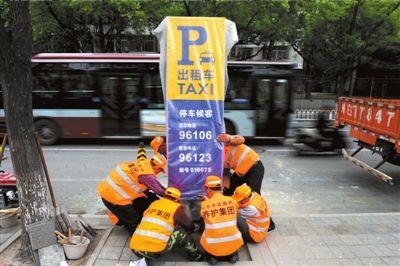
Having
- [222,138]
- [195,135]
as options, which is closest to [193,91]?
[195,135]

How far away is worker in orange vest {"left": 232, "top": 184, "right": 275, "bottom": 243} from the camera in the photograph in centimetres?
442

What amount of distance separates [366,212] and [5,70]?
5.76 meters

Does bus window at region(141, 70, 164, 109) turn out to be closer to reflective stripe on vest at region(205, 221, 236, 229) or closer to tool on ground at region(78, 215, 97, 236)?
tool on ground at region(78, 215, 97, 236)

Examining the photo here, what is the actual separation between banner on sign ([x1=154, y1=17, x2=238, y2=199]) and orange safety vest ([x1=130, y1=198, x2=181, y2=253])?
957mm

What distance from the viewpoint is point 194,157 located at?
4.89m

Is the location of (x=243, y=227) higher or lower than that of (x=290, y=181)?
higher

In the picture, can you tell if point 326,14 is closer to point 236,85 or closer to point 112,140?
point 236,85

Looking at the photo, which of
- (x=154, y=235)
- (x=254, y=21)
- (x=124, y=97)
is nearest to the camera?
(x=154, y=235)

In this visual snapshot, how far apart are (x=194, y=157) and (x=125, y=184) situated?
1.00 m

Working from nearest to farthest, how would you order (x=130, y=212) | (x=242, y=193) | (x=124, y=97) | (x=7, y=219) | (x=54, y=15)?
(x=242, y=193)
(x=130, y=212)
(x=7, y=219)
(x=124, y=97)
(x=54, y=15)

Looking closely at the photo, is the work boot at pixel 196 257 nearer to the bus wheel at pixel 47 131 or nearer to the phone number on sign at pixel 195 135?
the phone number on sign at pixel 195 135

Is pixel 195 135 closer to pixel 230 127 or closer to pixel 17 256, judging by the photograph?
pixel 17 256

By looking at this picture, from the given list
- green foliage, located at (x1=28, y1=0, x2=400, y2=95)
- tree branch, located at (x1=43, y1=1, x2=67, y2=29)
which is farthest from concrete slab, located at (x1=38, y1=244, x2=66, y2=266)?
tree branch, located at (x1=43, y1=1, x2=67, y2=29)

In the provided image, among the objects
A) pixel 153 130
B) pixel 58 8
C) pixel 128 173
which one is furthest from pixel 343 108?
pixel 58 8
